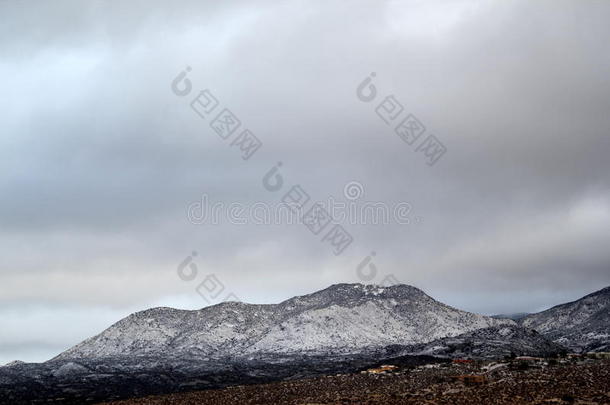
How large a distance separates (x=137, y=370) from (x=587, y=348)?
3589 inches

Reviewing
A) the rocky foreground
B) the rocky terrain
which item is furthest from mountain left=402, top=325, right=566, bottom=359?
the rocky foreground

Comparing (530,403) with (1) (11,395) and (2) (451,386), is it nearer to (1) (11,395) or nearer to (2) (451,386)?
(2) (451,386)

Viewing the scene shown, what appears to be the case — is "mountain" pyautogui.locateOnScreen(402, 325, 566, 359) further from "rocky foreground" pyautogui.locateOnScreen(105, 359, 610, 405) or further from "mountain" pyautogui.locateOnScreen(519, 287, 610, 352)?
"rocky foreground" pyautogui.locateOnScreen(105, 359, 610, 405)

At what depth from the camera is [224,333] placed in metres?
192

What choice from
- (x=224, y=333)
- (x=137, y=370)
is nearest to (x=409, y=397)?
(x=137, y=370)

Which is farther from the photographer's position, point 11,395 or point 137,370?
point 137,370

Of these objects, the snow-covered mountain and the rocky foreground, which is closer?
the rocky foreground

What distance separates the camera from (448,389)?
176ft

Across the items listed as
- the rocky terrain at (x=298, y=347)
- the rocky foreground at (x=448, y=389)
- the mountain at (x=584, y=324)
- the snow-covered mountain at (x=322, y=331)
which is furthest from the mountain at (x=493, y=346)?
the rocky foreground at (x=448, y=389)

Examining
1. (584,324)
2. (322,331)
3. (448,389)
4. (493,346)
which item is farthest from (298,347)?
(448,389)

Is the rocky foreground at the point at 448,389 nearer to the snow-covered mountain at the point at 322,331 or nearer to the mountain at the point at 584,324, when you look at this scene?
the mountain at the point at 584,324

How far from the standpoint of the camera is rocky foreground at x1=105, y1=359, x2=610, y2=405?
45.6 m

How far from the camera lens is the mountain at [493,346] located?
389ft

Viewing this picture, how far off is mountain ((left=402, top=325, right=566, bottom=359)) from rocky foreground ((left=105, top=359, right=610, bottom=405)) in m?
42.1
